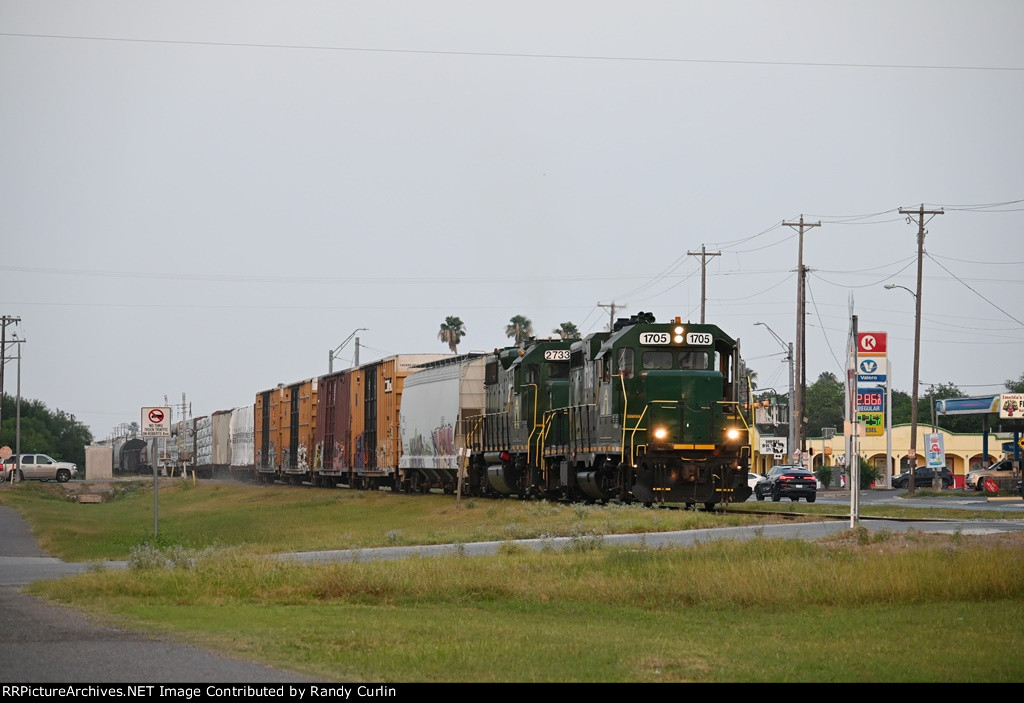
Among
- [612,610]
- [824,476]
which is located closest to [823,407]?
[824,476]

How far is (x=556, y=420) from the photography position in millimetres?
37188

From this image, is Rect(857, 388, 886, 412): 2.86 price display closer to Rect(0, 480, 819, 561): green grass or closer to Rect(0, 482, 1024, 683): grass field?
Rect(0, 482, 1024, 683): grass field

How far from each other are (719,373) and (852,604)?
1583cm

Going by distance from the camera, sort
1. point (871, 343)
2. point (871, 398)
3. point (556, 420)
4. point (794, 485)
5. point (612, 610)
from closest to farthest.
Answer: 1. point (612, 610)
2. point (871, 343)
3. point (871, 398)
4. point (556, 420)
5. point (794, 485)

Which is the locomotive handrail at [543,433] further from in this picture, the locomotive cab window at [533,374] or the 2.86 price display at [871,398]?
the 2.86 price display at [871,398]

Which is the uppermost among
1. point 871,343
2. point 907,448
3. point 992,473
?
point 871,343

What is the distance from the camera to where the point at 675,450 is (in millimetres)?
30828

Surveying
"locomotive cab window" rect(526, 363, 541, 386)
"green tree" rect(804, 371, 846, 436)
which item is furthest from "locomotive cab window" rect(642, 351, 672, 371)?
"green tree" rect(804, 371, 846, 436)

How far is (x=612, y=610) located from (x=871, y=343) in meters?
10.7

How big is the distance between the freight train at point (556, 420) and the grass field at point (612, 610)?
245 inches

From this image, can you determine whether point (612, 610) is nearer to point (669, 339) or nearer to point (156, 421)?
point (669, 339)

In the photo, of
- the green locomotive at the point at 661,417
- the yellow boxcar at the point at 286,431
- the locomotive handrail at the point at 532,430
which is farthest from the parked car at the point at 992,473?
the green locomotive at the point at 661,417

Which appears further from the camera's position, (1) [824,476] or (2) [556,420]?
(1) [824,476]
